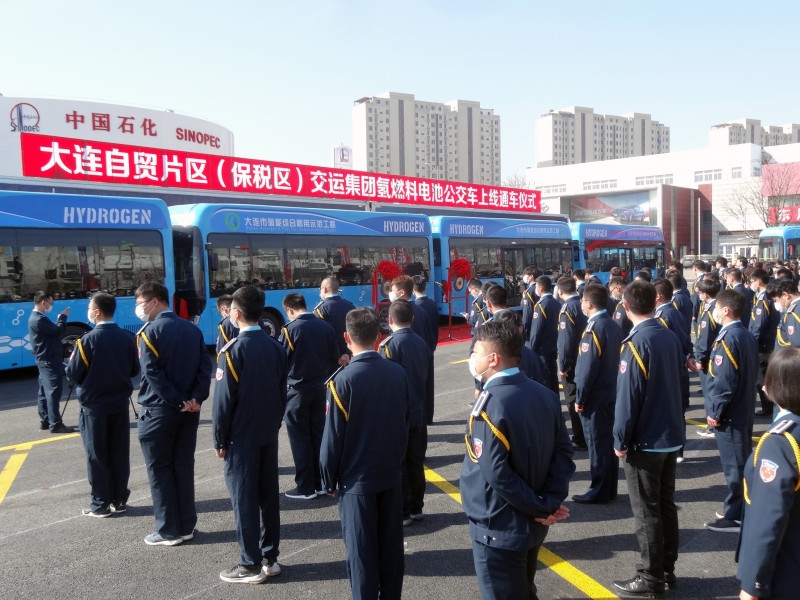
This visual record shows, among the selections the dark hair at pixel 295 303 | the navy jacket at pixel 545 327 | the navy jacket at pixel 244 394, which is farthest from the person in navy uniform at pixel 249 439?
the navy jacket at pixel 545 327

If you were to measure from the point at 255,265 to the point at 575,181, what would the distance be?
7062cm

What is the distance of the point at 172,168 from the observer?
67.3ft

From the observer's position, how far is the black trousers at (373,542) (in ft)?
11.4

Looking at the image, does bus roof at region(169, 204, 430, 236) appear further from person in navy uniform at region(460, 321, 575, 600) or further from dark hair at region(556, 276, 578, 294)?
person in navy uniform at region(460, 321, 575, 600)

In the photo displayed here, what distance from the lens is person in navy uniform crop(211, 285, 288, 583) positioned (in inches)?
163

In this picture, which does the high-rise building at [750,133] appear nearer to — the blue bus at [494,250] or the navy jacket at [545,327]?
the blue bus at [494,250]

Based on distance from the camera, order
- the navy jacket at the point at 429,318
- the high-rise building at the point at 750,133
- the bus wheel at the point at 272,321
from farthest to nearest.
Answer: the high-rise building at the point at 750,133 → the bus wheel at the point at 272,321 → the navy jacket at the point at 429,318

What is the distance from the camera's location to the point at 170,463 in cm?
471

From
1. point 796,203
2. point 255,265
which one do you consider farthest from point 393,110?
point 255,265

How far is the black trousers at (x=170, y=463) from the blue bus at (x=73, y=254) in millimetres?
7995

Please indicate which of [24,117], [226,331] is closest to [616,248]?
[226,331]

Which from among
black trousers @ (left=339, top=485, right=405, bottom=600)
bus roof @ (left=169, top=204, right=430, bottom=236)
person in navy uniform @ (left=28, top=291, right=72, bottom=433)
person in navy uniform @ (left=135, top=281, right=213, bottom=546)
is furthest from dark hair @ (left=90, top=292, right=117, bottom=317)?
bus roof @ (left=169, top=204, right=430, bottom=236)

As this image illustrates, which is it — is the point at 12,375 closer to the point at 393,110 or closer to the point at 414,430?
the point at 414,430

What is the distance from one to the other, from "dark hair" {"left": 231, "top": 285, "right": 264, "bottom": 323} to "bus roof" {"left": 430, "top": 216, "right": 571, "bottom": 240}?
1501 centimetres
